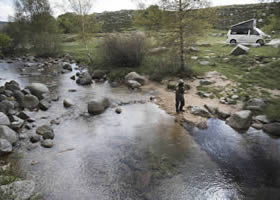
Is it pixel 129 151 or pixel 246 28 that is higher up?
pixel 246 28

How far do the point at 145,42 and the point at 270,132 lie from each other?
11964mm

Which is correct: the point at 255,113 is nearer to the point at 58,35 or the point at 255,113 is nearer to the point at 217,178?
the point at 217,178

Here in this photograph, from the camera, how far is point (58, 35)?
1021 inches

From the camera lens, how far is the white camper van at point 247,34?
2261 cm

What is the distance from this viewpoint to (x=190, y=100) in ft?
34.8

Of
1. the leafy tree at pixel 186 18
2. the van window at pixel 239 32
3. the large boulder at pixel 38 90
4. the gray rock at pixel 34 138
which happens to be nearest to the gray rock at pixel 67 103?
the large boulder at pixel 38 90

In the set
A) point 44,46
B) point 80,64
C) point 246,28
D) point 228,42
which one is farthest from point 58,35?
point 246,28

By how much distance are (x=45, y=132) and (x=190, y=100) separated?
707cm

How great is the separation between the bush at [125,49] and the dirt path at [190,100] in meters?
3.77

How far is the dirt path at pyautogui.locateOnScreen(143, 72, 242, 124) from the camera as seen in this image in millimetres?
9095

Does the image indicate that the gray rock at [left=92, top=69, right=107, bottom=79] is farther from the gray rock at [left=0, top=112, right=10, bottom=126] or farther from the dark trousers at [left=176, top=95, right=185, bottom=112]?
the gray rock at [left=0, top=112, right=10, bottom=126]

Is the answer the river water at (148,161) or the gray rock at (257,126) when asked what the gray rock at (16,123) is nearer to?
the river water at (148,161)

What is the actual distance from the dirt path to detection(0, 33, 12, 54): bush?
21200mm

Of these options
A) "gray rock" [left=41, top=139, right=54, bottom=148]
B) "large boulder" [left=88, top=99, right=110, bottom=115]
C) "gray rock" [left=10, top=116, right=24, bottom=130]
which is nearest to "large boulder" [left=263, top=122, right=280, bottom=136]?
"large boulder" [left=88, top=99, right=110, bottom=115]
